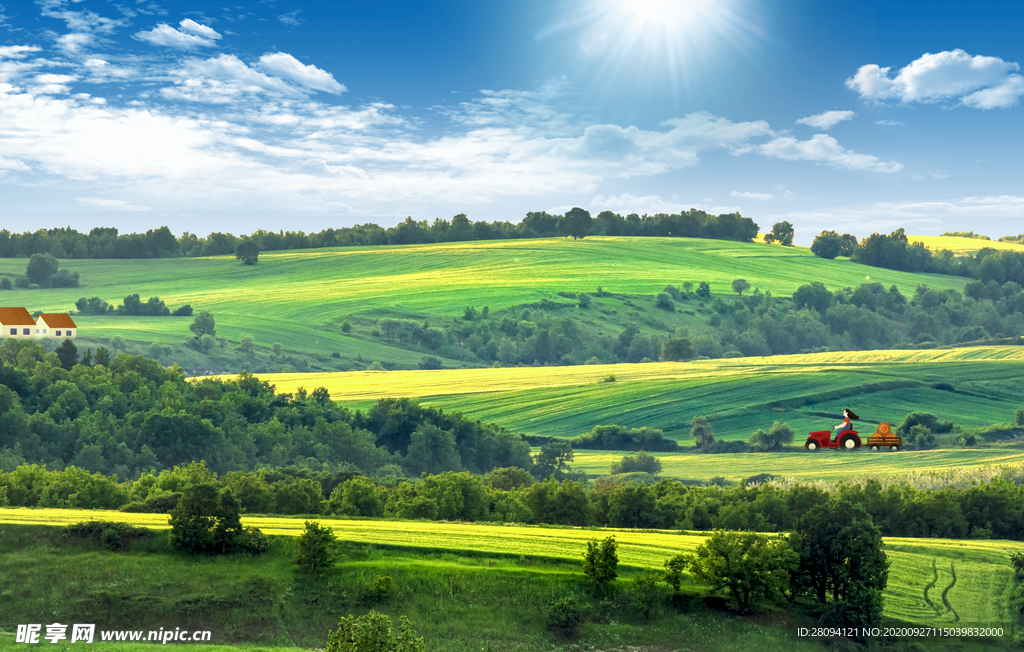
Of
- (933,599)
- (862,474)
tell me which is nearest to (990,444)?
(862,474)

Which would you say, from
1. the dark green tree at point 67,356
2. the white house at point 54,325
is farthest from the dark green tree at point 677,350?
the dark green tree at point 67,356

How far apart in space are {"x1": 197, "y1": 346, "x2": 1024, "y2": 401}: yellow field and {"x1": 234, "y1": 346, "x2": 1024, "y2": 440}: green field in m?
0.19

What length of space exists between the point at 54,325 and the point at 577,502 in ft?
286

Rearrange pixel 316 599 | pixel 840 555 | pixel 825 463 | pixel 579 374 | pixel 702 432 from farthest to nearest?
pixel 579 374 < pixel 702 432 < pixel 825 463 < pixel 840 555 < pixel 316 599

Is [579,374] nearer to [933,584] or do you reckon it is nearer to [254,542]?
[933,584]

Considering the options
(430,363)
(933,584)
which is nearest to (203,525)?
(933,584)

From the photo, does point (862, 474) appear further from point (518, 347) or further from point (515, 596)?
point (518, 347)

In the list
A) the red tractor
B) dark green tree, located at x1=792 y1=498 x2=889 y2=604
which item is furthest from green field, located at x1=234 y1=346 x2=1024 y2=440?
the red tractor

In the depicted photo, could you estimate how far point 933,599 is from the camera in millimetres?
45938

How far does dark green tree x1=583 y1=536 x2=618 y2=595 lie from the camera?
4412 centimetres

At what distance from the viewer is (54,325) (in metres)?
122

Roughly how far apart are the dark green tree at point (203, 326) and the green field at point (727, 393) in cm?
2388

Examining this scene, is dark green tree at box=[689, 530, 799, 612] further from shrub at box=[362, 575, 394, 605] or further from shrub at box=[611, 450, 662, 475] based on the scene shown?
shrub at box=[611, 450, 662, 475]

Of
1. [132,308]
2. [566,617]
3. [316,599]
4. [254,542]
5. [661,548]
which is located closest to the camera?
[566,617]
